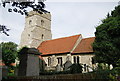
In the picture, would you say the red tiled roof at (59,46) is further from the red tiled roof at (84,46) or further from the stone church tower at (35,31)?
the stone church tower at (35,31)

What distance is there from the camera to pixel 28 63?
7184mm

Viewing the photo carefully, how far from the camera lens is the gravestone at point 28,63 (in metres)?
7.07

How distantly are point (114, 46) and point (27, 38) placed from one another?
1949 centimetres

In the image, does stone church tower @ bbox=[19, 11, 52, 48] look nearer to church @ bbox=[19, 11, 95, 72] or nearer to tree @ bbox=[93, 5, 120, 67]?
church @ bbox=[19, 11, 95, 72]

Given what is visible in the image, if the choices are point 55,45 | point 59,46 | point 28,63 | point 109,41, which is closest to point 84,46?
point 59,46

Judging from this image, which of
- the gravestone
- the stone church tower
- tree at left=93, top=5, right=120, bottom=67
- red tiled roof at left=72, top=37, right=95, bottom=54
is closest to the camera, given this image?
the gravestone

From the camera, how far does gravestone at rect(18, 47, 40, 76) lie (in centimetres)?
707

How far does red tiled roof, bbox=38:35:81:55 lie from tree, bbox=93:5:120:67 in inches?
270

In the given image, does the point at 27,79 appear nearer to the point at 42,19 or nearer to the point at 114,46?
the point at 114,46

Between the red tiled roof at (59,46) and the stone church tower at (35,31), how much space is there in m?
1.98

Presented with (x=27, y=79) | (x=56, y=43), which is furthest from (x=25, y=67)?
(x=56, y=43)

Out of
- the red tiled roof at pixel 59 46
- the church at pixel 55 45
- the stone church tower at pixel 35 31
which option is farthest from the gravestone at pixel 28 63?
the stone church tower at pixel 35 31

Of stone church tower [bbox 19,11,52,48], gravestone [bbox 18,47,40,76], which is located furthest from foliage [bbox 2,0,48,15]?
stone church tower [bbox 19,11,52,48]

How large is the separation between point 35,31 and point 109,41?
57.4ft
